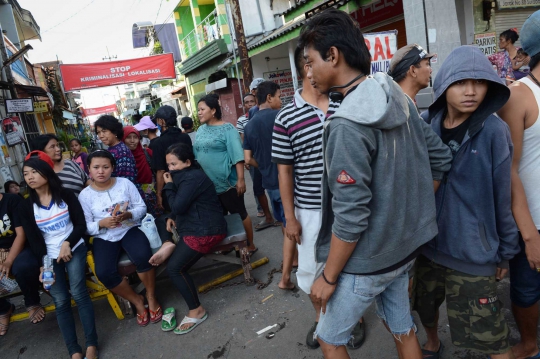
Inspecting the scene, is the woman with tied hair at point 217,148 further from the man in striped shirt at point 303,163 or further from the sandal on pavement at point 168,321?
the man in striped shirt at point 303,163

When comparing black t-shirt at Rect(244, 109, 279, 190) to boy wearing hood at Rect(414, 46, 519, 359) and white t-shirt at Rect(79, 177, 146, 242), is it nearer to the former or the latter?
white t-shirt at Rect(79, 177, 146, 242)

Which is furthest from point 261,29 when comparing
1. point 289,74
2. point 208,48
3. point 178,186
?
point 178,186

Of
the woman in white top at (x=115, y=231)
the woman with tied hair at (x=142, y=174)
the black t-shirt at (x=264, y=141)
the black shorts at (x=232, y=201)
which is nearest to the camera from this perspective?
the woman in white top at (x=115, y=231)

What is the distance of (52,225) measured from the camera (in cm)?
299

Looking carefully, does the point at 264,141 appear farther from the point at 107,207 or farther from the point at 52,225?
the point at 52,225

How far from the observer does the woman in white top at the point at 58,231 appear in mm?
2895

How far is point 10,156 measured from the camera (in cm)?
923

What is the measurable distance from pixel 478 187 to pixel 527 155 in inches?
15.4

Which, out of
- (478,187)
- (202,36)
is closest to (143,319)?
(478,187)

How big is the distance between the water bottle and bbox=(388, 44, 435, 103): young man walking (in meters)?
3.08

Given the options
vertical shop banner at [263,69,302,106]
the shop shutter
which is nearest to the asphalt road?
the shop shutter

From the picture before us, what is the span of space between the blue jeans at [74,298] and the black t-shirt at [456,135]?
2.92 m

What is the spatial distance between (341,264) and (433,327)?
1.18 m

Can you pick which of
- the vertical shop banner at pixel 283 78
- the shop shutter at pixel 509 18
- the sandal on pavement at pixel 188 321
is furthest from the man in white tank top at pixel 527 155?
the vertical shop banner at pixel 283 78
